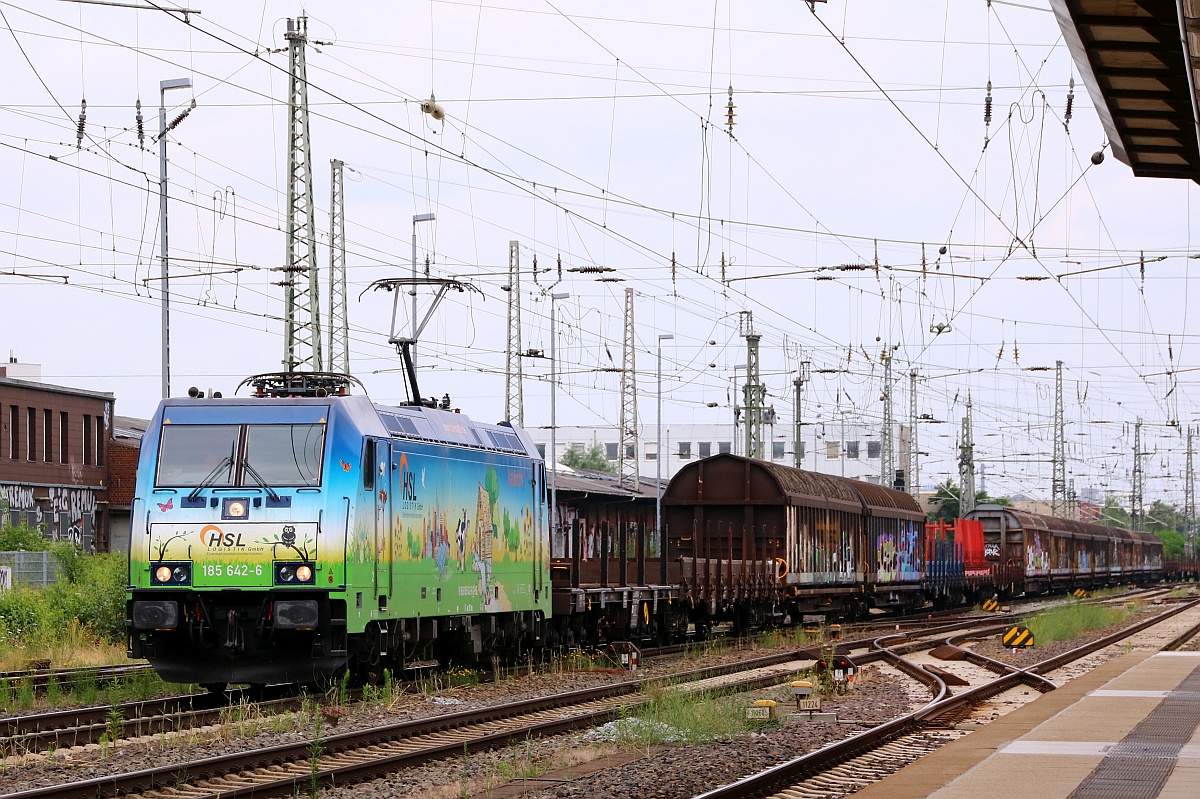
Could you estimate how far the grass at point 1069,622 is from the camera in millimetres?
32344

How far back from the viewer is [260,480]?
16.5 meters

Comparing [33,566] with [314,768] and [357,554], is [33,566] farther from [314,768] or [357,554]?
[314,768]

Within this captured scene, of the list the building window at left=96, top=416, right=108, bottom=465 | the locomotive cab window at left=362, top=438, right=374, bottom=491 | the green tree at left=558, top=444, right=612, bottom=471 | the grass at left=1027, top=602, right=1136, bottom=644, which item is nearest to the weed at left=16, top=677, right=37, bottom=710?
the locomotive cab window at left=362, top=438, right=374, bottom=491

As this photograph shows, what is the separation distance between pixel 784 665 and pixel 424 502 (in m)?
8.75

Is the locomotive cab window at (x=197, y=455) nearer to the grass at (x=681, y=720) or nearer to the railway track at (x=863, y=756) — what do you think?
the grass at (x=681, y=720)

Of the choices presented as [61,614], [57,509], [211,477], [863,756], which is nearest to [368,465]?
[211,477]

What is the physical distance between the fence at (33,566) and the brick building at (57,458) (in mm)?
8766

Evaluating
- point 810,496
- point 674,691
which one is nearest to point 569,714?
point 674,691

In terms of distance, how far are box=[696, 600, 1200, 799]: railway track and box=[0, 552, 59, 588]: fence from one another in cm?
1987

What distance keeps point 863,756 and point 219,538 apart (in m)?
7.30

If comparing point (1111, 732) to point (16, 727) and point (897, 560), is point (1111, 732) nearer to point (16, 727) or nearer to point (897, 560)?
point (16, 727)

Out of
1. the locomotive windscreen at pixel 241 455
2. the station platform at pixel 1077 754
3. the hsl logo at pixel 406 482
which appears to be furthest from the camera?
the hsl logo at pixel 406 482

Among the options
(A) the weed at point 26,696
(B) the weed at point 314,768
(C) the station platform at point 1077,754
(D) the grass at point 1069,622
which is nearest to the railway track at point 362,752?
(B) the weed at point 314,768

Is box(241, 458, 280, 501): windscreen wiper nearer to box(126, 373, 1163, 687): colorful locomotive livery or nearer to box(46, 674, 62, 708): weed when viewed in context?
box(126, 373, 1163, 687): colorful locomotive livery
